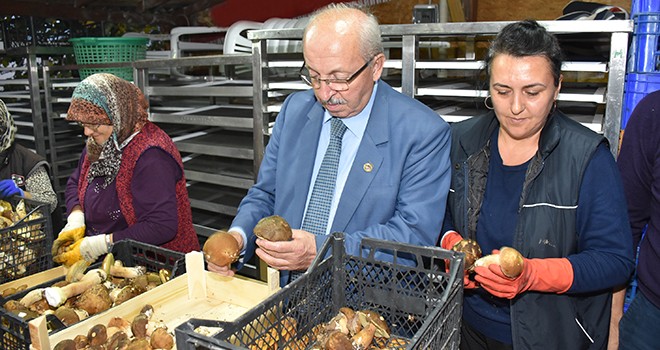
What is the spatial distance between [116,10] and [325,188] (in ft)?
16.5

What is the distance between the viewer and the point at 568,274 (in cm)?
147

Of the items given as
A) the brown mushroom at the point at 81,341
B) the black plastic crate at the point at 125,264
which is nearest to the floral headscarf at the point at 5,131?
the black plastic crate at the point at 125,264

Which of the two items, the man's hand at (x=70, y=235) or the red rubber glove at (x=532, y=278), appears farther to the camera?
the man's hand at (x=70, y=235)

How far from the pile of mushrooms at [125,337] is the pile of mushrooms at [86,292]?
0.15 metres

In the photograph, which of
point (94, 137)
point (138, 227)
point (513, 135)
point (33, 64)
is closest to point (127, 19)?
point (33, 64)

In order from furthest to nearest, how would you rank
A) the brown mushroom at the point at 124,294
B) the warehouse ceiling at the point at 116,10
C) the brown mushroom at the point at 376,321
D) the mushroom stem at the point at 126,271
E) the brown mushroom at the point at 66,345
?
the warehouse ceiling at the point at 116,10, the mushroom stem at the point at 126,271, the brown mushroom at the point at 124,294, the brown mushroom at the point at 66,345, the brown mushroom at the point at 376,321

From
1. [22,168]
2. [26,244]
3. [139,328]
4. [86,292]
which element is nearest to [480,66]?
[139,328]

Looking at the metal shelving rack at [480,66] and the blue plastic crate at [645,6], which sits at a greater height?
the blue plastic crate at [645,6]

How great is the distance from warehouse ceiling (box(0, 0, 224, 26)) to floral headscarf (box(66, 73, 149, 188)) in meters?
3.46

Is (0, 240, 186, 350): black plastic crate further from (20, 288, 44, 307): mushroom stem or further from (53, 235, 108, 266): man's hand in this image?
(53, 235, 108, 266): man's hand

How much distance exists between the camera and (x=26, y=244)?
2242 millimetres

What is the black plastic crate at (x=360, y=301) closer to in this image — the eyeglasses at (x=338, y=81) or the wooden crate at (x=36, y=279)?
the eyeglasses at (x=338, y=81)

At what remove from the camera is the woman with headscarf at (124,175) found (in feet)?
7.65

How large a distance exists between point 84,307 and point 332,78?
109 centimetres
